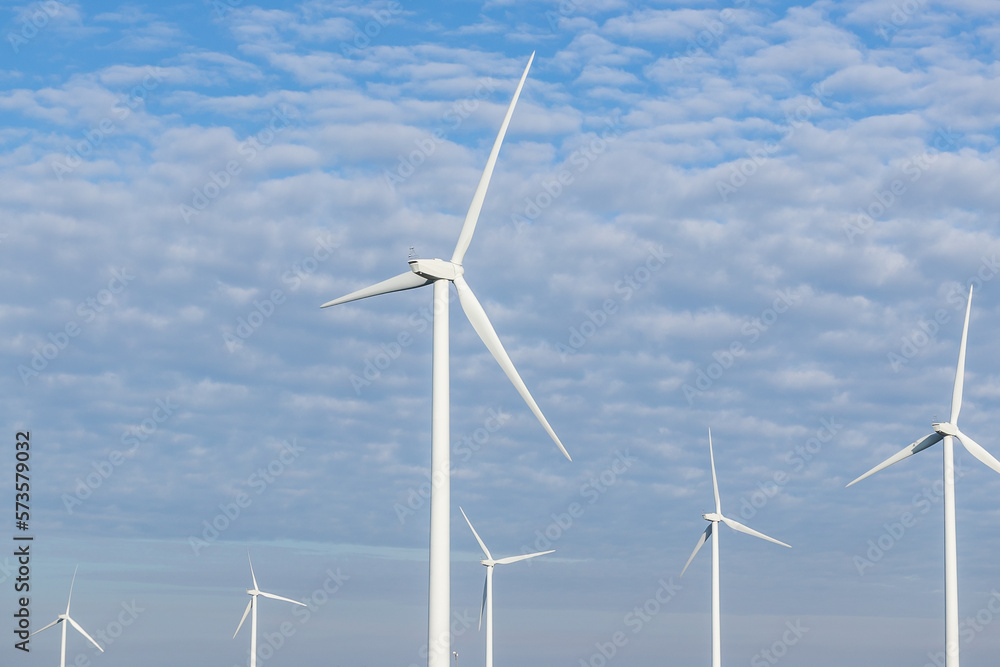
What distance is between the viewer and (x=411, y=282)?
42375mm

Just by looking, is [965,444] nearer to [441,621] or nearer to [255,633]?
[441,621]

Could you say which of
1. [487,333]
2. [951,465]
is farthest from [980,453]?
[487,333]

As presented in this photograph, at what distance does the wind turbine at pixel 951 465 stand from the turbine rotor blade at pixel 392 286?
31.8m

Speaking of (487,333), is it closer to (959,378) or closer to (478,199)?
(478,199)

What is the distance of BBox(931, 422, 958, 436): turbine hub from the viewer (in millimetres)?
61156

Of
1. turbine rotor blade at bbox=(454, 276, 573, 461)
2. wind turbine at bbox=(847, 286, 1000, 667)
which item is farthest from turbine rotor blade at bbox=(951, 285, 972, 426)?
turbine rotor blade at bbox=(454, 276, 573, 461)

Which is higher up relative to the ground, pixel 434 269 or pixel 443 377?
pixel 434 269

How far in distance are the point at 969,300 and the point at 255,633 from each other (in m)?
67.5

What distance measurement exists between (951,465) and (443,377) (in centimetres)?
3393

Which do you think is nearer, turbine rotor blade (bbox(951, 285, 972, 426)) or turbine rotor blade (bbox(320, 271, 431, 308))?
turbine rotor blade (bbox(320, 271, 431, 308))

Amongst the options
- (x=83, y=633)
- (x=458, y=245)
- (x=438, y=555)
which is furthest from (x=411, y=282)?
(x=83, y=633)

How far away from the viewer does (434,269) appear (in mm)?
40375

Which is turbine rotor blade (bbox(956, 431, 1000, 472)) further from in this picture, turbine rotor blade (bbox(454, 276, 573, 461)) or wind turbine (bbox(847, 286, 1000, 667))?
turbine rotor blade (bbox(454, 276, 573, 461))

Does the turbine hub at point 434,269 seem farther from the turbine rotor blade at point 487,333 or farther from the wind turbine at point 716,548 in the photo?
the wind turbine at point 716,548
